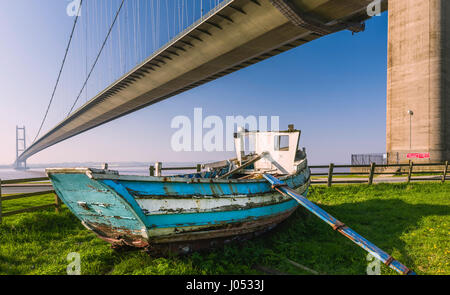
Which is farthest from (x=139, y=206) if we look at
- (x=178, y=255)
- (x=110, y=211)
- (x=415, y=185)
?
(x=415, y=185)

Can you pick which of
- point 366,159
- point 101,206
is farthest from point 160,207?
point 366,159

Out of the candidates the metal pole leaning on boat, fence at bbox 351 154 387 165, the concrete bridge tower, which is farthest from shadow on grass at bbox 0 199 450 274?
fence at bbox 351 154 387 165

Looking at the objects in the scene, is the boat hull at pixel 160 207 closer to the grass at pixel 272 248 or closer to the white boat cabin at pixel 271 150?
the grass at pixel 272 248

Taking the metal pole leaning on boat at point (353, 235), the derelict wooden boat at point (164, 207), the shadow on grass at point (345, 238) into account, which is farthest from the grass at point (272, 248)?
the metal pole leaning on boat at point (353, 235)

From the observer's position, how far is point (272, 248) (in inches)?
205

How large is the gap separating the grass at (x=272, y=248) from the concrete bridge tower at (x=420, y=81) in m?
17.2

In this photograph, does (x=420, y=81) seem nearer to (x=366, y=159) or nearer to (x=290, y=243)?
(x=366, y=159)

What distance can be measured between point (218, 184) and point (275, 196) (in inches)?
69.4

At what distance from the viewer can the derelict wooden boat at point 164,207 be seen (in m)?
3.63

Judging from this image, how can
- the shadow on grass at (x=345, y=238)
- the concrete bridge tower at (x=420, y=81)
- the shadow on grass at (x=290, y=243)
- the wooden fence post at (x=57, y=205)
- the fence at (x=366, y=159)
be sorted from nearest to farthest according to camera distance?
the shadow on grass at (x=290, y=243) < the shadow on grass at (x=345, y=238) < the wooden fence post at (x=57, y=205) < the concrete bridge tower at (x=420, y=81) < the fence at (x=366, y=159)

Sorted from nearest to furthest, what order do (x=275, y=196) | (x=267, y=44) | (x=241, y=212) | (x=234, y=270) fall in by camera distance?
(x=234, y=270) < (x=241, y=212) < (x=275, y=196) < (x=267, y=44)

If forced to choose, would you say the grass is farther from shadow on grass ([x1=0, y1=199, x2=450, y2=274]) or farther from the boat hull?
the boat hull
